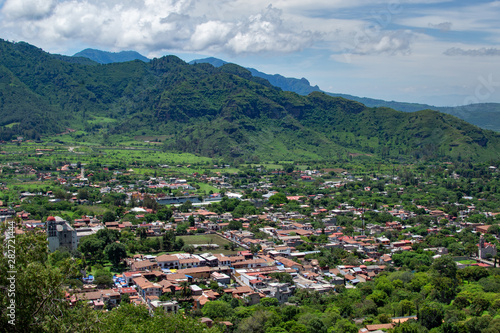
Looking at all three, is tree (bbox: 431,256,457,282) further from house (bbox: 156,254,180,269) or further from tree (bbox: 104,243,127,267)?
tree (bbox: 104,243,127,267)

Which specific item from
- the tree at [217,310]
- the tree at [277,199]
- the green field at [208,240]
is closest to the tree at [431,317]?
the tree at [217,310]

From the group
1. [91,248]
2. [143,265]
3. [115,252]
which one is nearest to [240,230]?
[115,252]

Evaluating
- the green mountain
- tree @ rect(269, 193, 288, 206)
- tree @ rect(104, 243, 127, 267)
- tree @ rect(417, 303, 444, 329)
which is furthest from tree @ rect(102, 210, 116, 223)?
the green mountain

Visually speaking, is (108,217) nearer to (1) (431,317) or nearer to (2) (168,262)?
(2) (168,262)

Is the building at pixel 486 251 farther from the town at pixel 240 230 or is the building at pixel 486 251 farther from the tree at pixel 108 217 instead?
the tree at pixel 108 217

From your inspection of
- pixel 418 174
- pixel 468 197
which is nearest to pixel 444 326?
pixel 468 197

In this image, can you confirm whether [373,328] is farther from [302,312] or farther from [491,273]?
[491,273]
